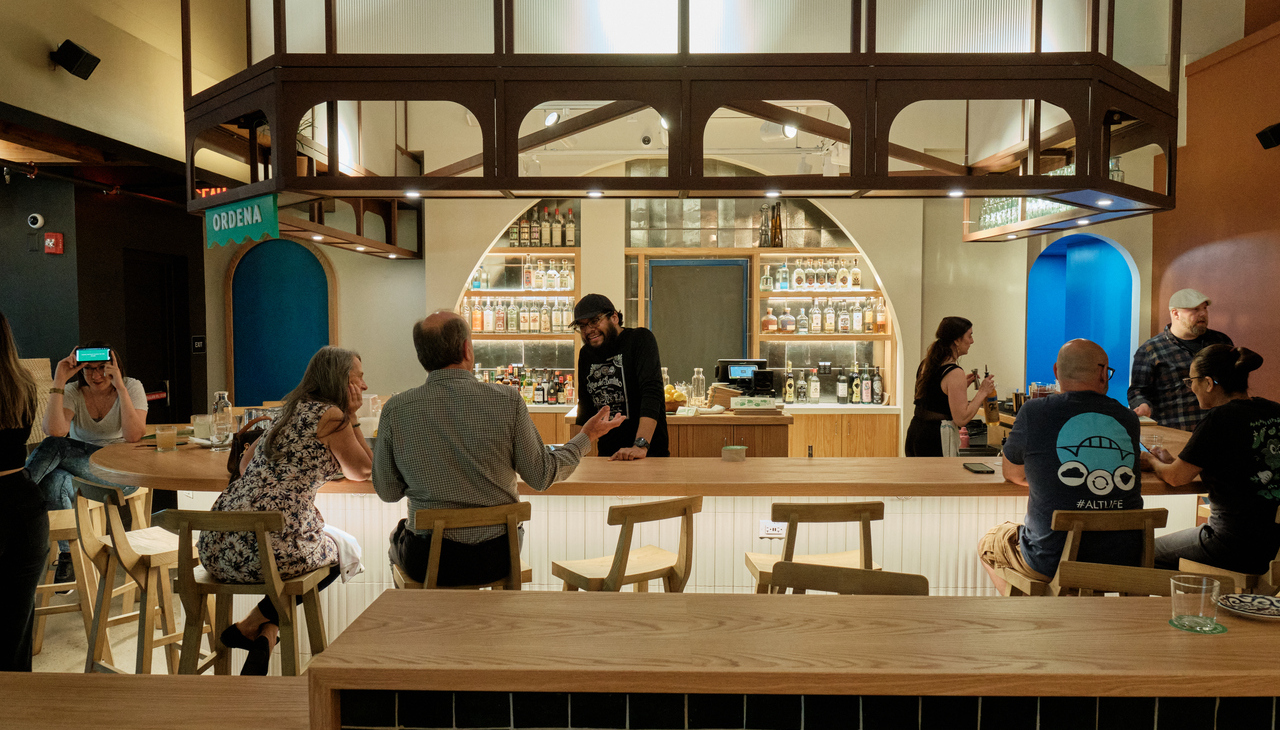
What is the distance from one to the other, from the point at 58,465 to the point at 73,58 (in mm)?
2542

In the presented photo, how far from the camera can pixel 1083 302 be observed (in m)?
8.71

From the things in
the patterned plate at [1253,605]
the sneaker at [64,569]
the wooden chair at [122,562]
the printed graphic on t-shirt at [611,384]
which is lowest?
the sneaker at [64,569]

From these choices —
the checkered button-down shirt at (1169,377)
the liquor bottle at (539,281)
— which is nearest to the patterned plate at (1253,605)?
the checkered button-down shirt at (1169,377)

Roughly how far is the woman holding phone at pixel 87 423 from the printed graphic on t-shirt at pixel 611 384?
255 cm

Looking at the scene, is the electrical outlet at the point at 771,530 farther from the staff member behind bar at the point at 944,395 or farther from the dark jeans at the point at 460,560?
the staff member behind bar at the point at 944,395

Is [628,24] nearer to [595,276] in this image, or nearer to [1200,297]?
[1200,297]

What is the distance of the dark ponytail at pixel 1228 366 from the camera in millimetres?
3117

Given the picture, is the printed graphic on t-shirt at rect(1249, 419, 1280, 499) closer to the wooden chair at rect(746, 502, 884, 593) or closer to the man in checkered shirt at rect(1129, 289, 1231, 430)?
the wooden chair at rect(746, 502, 884, 593)

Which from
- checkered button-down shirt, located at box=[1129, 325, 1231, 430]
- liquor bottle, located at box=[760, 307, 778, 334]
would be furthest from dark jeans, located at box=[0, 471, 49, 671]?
liquor bottle, located at box=[760, 307, 778, 334]

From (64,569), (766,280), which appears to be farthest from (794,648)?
(766,280)

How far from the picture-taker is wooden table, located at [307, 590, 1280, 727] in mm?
1464

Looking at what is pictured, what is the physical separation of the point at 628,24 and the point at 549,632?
260 cm

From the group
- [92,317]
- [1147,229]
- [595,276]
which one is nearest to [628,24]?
[595,276]

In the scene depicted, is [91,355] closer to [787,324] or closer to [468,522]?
[468,522]
